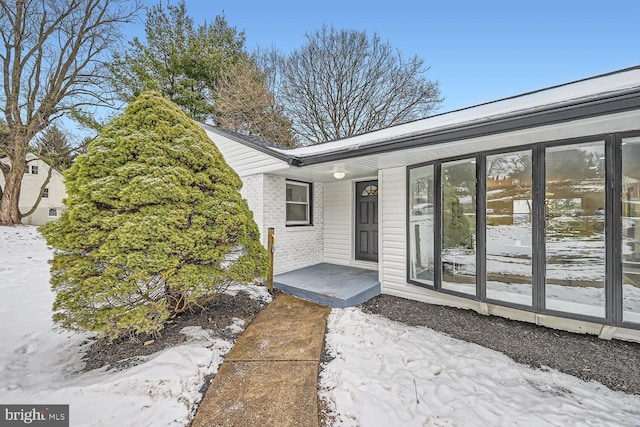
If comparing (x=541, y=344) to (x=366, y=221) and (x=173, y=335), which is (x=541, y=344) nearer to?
(x=366, y=221)

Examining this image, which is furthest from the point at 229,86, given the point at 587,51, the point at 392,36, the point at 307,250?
the point at 587,51

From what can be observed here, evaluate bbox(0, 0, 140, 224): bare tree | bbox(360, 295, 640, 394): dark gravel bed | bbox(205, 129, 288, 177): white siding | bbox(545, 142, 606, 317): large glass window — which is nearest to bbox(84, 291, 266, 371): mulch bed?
bbox(360, 295, 640, 394): dark gravel bed

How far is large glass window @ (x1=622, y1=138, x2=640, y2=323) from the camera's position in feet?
9.12

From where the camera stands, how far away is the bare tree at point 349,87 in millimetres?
13523

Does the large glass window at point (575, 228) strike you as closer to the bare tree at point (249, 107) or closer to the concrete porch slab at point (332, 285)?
the concrete porch slab at point (332, 285)

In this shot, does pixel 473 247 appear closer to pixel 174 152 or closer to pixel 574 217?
pixel 574 217

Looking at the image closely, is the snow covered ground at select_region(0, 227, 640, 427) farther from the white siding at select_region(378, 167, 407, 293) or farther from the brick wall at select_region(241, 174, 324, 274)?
the brick wall at select_region(241, 174, 324, 274)

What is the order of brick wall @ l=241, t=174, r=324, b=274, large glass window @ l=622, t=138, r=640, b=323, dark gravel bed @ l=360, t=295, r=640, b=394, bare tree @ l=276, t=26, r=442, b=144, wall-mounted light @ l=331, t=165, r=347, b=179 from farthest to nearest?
bare tree @ l=276, t=26, r=442, b=144
brick wall @ l=241, t=174, r=324, b=274
wall-mounted light @ l=331, t=165, r=347, b=179
large glass window @ l=622, t=138, r=640, b=323
dark gravel bed @ l=360, t=295, r=640, b=394

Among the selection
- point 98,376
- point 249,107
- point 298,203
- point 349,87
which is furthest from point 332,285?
point 349,87

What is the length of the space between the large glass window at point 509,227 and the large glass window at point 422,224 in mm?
823

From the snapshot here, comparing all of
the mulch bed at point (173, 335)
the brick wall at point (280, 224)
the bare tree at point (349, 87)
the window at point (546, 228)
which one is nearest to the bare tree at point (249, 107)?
the bare tree at point (349, 87)

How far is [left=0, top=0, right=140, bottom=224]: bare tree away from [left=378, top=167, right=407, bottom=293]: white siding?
13.9m

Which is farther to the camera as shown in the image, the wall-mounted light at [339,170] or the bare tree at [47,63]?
the bare tree at [47,63]

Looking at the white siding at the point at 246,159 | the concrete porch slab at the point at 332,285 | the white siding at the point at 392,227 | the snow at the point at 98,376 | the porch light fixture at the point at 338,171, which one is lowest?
the snow at the point at 98,376
